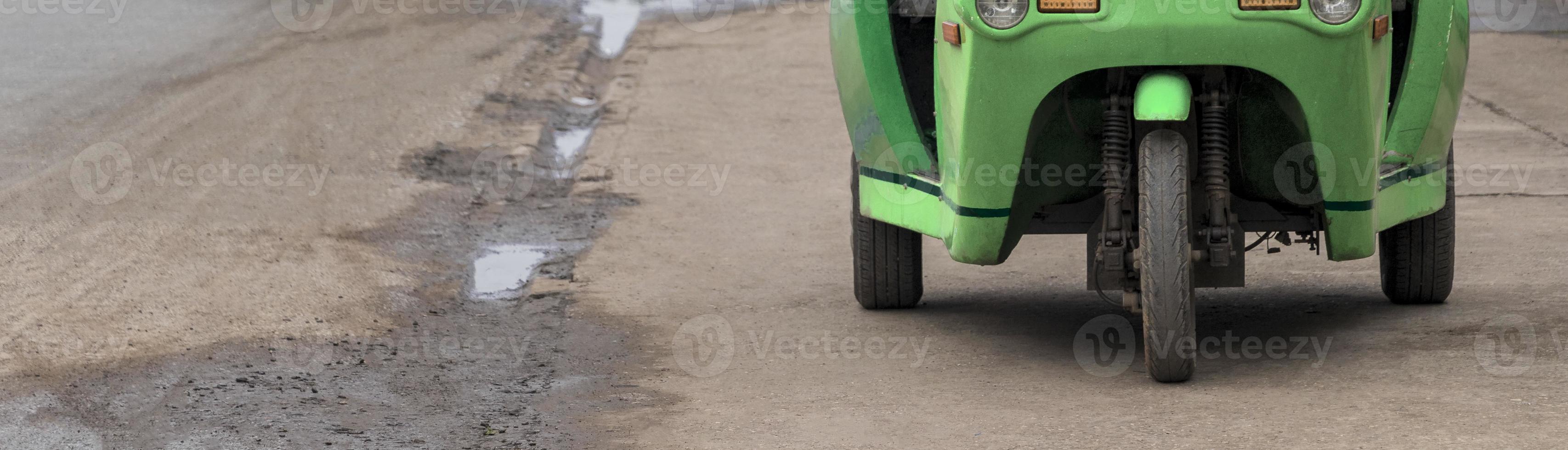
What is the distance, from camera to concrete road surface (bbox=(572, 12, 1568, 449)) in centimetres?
455

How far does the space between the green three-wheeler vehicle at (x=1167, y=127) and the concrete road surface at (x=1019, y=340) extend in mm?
373

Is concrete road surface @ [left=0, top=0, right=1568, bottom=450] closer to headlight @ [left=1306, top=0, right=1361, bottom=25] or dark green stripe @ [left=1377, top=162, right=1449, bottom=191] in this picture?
dark green stripe @ [left=1377, top=162, right=1449, bottom=191]

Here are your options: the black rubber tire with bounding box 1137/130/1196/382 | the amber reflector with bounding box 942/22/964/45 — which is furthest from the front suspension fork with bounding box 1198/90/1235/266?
the amber reflector with bounding box 942/22/964/45

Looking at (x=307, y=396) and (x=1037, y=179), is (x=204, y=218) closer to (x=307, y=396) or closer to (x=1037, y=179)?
(x=307, y=396)

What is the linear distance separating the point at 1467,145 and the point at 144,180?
753cm

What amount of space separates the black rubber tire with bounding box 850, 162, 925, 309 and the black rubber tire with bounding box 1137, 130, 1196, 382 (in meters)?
1.69

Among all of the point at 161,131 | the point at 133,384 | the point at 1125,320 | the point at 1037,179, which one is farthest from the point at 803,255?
the point at 161,131

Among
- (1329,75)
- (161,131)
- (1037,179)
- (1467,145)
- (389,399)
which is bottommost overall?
(1467,145)

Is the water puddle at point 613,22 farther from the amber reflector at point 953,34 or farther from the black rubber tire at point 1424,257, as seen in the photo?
the amber reflector at point 953,34

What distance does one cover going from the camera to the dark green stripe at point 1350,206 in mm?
4984

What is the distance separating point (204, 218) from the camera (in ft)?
26.6

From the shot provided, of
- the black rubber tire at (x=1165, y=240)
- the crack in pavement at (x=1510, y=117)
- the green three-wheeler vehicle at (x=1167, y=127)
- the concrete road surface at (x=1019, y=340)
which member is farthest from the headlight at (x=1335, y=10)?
the crack in pavement at (x=1510, y=117)

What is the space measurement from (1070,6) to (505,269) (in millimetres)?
3786

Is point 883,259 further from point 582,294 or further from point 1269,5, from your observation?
point 1269,5
